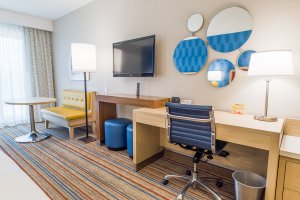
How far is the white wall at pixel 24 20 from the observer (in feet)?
12.7

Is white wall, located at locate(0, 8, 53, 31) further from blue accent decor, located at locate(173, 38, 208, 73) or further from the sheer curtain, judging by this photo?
blue accent decor, located at locate(173, 38, 208, 73)

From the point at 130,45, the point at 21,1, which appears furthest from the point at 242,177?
the point at 21,1

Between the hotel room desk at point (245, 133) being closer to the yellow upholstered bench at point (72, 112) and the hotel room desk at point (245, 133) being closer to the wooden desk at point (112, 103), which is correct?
the wooden desk at point (112, 103)

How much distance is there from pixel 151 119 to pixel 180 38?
46.1 inches

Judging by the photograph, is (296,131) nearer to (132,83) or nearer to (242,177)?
(242,177)

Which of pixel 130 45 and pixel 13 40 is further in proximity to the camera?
pixel 13 40

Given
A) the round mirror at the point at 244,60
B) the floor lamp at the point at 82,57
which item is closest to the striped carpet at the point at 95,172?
the round mirror at the point at 244,60

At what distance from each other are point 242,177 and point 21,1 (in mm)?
4744

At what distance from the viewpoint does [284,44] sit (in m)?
1.64

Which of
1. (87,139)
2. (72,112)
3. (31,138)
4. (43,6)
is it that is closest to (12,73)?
(43,6)

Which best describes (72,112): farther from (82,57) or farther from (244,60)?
(244,60)

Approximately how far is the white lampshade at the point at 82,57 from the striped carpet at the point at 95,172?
1.35 m

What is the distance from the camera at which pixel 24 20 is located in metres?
4.14

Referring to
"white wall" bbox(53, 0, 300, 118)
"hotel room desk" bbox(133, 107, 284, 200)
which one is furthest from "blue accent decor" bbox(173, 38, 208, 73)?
"hotel room desk" bbox(133, 107, 284, 200)
